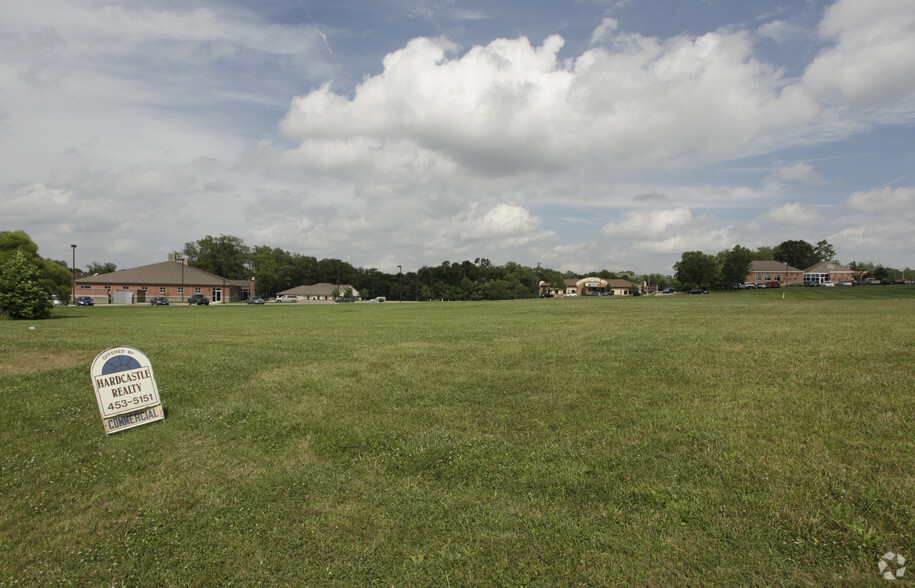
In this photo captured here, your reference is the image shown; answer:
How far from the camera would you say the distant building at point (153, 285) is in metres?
84.2

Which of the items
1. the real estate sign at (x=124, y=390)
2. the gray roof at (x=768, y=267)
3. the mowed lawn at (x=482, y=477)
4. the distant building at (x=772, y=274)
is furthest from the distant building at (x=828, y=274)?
the real estate sign at (x=124, y=390)

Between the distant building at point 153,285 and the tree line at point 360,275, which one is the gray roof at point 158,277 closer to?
the distant building at point 153,285

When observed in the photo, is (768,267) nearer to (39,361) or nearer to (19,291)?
(39,361)

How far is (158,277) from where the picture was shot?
8869cm

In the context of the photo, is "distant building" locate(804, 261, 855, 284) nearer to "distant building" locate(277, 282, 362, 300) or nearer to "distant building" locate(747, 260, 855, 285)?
"distant building" locate(747, 260, 855, 285)

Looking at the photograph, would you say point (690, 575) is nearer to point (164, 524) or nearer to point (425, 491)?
point (425, 491)

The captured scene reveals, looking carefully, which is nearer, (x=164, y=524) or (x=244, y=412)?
(x=164, y=524)

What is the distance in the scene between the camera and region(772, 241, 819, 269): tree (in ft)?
454

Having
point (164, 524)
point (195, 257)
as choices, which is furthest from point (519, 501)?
point (195, 257)

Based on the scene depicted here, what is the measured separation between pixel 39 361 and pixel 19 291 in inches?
998

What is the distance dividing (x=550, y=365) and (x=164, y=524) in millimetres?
8183

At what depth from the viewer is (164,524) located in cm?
505

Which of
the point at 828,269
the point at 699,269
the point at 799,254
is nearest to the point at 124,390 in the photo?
the point at 699,269

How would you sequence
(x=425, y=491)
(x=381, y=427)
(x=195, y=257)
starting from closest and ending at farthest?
(x=425, y=491), (x=381, y=427), (x=195, y=257)
